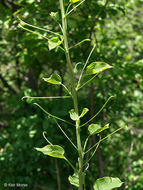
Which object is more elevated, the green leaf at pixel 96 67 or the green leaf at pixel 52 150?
the green leaf at pixel 96 67

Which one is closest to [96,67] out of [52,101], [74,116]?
[74,116]

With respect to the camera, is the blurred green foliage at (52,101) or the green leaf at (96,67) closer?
the green leaf at (96,67)

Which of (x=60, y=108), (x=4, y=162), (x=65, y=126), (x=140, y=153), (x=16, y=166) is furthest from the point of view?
(x=140, y=153)

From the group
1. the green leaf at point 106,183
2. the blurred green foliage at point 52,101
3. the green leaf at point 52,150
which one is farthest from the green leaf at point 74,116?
the blurred green foliage at point 52,101

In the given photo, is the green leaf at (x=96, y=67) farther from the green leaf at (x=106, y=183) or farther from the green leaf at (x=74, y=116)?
the green leaf at (x=106, y=183)

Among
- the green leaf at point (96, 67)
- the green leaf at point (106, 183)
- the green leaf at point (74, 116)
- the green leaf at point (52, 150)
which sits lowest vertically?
the green leaf at point (106, 183)

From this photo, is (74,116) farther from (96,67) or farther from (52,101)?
(52,101)

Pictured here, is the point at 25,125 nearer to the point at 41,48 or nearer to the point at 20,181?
the point at 20,181

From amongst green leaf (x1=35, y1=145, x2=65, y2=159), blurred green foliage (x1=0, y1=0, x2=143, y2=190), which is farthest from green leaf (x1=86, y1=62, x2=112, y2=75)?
blurred green foliage (x1=0, y1=0, x2=143, y2=190)

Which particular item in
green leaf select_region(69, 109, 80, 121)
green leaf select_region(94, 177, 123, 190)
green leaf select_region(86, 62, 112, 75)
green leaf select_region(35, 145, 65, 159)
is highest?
green leaf select_region(86, 62, 112, 75)

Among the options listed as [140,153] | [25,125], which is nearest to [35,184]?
[25,125]

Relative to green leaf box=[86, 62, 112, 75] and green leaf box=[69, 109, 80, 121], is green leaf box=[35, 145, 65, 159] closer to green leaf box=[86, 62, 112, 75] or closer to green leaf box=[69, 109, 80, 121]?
green leaf box=[69, 109, 80, 121]
